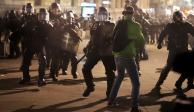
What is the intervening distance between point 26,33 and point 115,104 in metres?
3.23

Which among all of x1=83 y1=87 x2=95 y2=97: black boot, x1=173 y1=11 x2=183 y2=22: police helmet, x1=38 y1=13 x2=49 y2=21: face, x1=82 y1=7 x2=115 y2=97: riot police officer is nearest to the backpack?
x1=82 y1=7 x2=115 y2=97: riot police officer

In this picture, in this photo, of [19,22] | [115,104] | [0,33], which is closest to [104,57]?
[115,104]

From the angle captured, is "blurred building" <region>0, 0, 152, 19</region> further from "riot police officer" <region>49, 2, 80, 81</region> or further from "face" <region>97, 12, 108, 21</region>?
"face" <region>97, 12, 108, 21</region>

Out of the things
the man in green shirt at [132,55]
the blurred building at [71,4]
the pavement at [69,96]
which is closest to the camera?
the man in green shirt at [132,55]

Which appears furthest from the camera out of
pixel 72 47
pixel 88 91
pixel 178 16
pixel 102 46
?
pixel 72 47

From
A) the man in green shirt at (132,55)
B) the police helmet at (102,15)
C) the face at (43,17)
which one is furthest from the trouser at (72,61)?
the man in green shirt at (132,55)

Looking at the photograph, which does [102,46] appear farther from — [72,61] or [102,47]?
[72,61]

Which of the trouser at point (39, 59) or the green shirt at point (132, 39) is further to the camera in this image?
the trouser at point (39, 59)

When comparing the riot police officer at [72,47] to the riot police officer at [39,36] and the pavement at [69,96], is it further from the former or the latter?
the riot police officer at [39,36]

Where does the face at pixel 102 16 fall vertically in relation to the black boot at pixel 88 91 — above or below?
above

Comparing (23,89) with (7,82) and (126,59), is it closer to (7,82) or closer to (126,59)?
(7,82)

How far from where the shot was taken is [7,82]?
1199 centimetres

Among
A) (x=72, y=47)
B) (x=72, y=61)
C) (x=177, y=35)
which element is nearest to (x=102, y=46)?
(x=177, y=35)

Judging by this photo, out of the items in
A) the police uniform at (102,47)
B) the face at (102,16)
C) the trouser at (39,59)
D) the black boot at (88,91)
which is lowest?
the black boot at (88,91)
